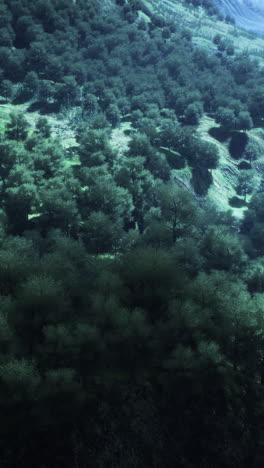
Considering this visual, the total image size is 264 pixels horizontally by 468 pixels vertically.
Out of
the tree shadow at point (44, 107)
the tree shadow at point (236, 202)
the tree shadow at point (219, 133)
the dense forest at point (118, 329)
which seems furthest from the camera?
the tree shadow at point (219, 133)

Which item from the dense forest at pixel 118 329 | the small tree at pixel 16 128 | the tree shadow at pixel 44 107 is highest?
the dense forest at pixel 118 329

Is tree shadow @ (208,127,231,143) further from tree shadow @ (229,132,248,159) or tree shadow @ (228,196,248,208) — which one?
tree shadow @ (228,196,248,208)

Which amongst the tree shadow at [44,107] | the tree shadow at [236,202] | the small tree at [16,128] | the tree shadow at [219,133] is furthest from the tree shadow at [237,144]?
the small tree at [16,128]

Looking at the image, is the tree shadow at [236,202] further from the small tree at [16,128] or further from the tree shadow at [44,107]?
the small tree at [16,128]

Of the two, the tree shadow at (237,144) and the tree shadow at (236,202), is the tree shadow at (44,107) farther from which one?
the tree shadow at (237,144)

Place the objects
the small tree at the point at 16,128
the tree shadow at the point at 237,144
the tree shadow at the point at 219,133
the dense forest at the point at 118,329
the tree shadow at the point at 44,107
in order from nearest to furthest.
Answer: the dense forest at the point at 118,329, the small tree at the point at 16,128, the tree shadow at the point at 44,107, the tree shadow at the point at 237,144, the tree shadow at the point at 219,133

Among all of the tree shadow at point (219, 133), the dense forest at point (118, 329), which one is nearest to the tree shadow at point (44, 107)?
the dense forest at point (118, 329)

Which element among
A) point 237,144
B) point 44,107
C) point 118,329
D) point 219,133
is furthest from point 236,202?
point 118,329

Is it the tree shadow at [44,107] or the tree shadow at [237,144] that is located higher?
the tree shadow at [237,144]

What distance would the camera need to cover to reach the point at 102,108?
146 m

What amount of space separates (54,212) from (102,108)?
9250cm

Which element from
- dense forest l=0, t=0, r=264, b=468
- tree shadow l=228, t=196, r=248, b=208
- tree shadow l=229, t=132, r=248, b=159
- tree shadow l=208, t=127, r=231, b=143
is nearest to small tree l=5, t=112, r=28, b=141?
dense forest l=0, t=0, r=264, b=468

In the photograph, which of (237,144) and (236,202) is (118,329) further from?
(237,144)

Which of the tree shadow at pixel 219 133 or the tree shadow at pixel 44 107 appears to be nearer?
the tree shadow at pixel 44 107
